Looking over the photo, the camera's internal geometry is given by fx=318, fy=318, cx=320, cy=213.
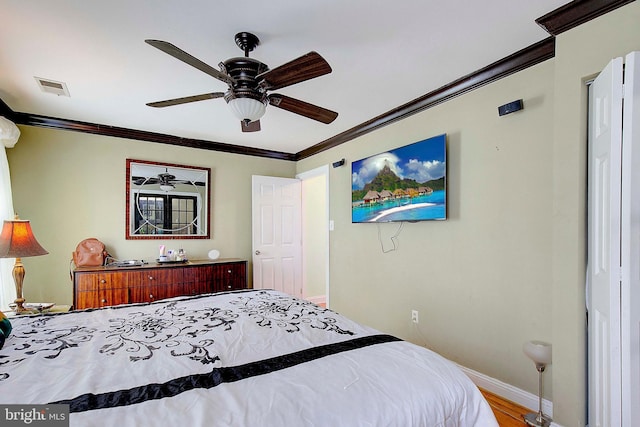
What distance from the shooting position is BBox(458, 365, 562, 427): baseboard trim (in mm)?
2068

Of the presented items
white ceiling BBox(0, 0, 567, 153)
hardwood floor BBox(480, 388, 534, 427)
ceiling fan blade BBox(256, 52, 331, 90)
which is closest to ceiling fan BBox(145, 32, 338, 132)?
ceiling fan blade BBox(256, 52, 331, 90)

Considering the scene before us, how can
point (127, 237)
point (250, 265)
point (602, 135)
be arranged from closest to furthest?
point (602, 135) → point (127, 237) → point (250, 265)

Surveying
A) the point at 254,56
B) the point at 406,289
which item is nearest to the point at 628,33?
the point at 254,56

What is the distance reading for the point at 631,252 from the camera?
1318 millimetres

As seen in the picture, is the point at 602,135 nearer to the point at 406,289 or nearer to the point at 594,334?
the point at 594,334

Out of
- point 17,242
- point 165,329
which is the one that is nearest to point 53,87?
point 17,242

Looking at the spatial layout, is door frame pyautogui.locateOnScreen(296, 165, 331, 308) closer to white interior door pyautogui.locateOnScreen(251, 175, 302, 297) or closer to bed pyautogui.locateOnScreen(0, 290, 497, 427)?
white interior door pyautogui.locateOnScreen(251, 175, 302, 297)

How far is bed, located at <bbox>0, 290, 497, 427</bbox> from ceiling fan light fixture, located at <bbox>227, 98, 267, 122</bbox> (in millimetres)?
1237

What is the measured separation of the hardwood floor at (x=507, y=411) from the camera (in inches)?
80.4

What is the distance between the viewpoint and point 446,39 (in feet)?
6.67

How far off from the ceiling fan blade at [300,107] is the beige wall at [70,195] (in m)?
2.51

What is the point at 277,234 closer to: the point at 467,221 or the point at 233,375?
the point at 467,221

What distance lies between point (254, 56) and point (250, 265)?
3051 millimetres

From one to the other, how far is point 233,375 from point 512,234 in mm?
A: 2088
